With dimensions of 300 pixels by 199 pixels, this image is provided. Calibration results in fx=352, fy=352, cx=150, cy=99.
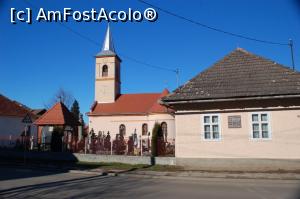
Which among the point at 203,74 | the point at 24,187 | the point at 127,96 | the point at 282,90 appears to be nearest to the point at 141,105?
the point at 127,96

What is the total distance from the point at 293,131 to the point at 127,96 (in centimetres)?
3466

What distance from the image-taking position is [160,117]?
142 feet

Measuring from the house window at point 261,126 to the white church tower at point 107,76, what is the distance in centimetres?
3342

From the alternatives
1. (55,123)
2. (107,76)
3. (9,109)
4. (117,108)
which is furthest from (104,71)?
(55,123)

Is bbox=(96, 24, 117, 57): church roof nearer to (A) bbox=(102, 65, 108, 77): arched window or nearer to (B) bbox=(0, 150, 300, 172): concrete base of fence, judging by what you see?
(A) bbox=(102, 65, 108, 77): arched window

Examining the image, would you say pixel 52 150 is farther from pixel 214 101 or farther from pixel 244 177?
pixel 244 177

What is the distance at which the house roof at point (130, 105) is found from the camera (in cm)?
4702

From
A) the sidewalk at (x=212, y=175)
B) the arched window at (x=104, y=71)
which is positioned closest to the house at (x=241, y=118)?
the sidewalk at (x=212, y=175)

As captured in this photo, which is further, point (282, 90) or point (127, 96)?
A: point (127, 96)

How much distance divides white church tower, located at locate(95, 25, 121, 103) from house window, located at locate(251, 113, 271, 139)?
33423mm

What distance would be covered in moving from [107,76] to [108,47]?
5733 mm

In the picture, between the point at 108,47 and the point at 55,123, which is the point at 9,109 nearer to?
the point at 55,123

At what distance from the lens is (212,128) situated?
65.5 feet

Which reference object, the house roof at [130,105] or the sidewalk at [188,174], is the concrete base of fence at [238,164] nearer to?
the sidewalk at [188,174]
